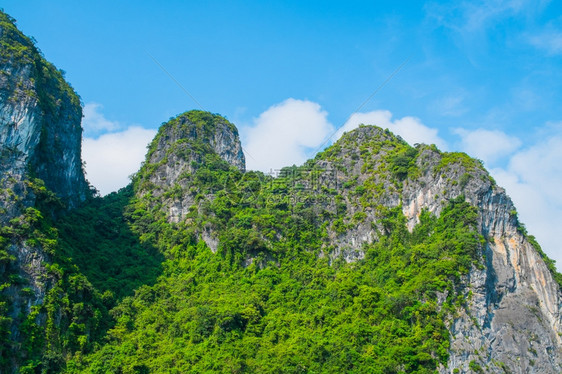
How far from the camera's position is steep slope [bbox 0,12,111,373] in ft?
111

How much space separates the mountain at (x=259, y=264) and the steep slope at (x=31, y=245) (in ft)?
0.36

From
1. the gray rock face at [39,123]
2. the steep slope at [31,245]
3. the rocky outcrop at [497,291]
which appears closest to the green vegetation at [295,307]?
the rocky outcrop at [497,291]

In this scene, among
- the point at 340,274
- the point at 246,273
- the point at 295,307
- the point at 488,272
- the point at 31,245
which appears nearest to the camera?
the point at 31,245

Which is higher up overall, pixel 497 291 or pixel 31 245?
pixel 497 291

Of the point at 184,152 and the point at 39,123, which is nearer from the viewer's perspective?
the point at 39,123

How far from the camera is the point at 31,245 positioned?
3656cm

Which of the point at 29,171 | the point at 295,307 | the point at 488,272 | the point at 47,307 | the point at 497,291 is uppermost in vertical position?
the point at 29,171

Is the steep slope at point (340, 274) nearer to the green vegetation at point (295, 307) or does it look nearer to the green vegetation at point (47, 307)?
the green vegetation at point (295, 307)

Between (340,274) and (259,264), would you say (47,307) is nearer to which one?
(259,264)

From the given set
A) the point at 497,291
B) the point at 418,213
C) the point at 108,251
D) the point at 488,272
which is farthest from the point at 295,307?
the point at 108,251

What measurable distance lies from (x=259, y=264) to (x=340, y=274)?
6.68m

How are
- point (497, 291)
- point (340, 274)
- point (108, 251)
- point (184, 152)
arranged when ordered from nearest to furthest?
point (497, 291) < point (340, 274) < point (108, 251) < point (184, 152)

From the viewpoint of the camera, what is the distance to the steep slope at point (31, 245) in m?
33.7

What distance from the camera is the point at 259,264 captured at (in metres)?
46.2
